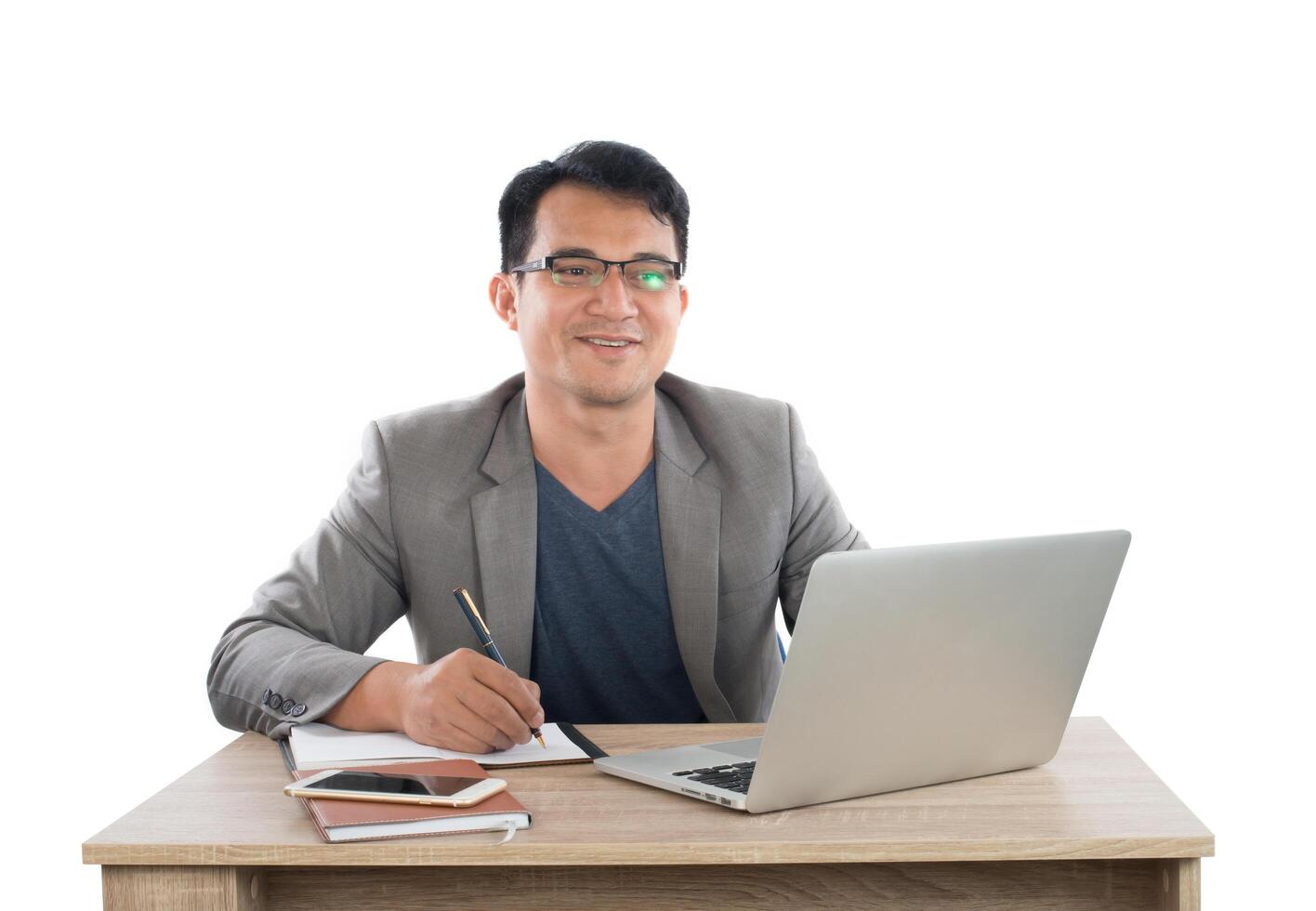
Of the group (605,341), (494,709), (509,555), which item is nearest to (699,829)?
(494,709)

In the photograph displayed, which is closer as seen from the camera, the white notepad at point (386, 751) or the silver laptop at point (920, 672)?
the silver laptop at point (920, 672)

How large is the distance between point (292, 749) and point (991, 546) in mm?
846

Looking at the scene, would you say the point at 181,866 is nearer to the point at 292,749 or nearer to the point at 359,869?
the point at 359,869

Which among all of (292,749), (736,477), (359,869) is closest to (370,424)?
(736,477)

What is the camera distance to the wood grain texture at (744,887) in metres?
1.21

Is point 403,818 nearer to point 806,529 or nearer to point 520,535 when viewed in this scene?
point 520,535

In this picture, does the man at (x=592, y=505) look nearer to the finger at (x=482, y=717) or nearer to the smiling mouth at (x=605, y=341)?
the smiling mouth at (x=605, y=341)

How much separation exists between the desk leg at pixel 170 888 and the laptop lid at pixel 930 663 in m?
0.49

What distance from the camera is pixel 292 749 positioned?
1.49 metres

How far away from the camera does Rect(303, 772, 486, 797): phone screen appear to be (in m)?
1.25

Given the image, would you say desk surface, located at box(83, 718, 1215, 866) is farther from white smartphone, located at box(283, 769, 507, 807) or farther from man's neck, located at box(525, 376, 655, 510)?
man's neck, located at box(525, 376, 655, 510)

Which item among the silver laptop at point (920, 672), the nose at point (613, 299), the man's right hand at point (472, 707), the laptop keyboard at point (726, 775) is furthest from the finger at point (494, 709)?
the nose at point (613, 299)

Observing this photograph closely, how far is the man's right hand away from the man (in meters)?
0.48

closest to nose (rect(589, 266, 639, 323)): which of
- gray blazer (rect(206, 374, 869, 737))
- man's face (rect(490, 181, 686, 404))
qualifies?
man's face (rect(490, 181, 686, 404))
